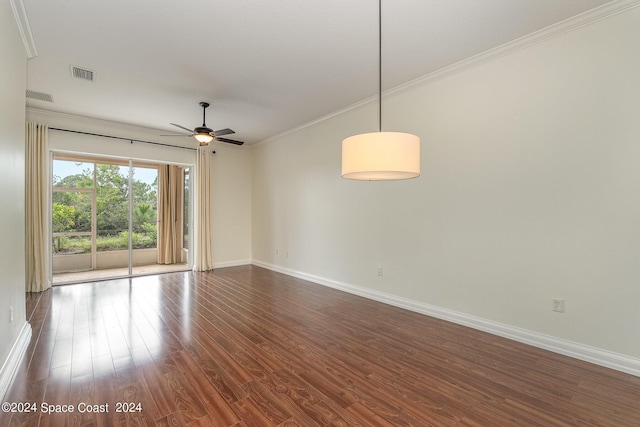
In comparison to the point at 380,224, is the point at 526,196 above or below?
above

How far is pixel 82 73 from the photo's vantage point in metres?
3.75

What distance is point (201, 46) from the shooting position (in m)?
3.14

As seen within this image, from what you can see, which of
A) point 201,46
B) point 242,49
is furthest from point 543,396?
point 201,46

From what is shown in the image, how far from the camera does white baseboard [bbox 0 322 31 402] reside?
84.7 inches

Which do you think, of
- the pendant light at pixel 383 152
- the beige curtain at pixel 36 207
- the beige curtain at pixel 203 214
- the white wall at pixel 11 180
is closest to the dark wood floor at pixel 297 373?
the white wall at pixel 11 180

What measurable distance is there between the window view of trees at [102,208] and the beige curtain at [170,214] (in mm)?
178

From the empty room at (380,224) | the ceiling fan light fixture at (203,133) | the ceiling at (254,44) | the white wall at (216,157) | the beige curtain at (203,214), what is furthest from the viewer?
the beige curtain at (203,214)

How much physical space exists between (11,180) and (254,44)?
258 cm

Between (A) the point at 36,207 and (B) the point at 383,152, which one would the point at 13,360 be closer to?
(B) the point at 383,152

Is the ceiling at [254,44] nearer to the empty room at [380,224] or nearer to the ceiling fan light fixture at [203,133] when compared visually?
the empty room at [380,224]

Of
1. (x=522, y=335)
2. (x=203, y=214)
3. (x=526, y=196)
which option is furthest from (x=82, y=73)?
(x=522, y=335)

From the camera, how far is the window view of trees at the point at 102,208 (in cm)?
554

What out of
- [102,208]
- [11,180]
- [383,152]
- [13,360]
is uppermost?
[383,152]

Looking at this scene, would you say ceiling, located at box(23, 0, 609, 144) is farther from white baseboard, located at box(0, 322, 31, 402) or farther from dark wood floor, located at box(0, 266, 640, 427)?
dark wood floor, located at box(0, 266, 640, 427)
